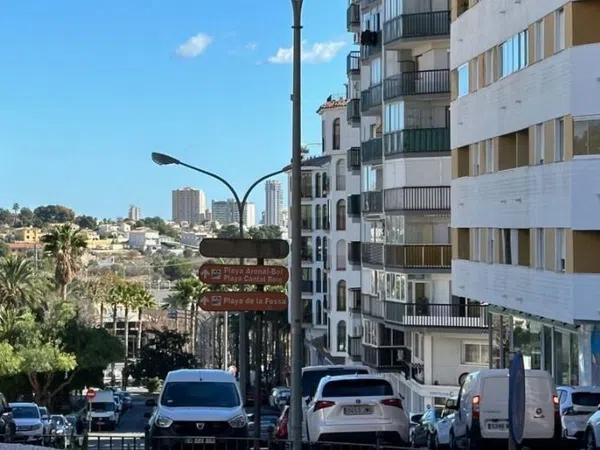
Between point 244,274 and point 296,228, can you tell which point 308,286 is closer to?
point 244,274

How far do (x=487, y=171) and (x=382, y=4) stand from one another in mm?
17413

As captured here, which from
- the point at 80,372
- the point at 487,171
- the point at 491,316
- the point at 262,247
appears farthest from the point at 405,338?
the point at 262,247

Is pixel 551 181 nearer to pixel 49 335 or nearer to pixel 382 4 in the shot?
pixel 382 4

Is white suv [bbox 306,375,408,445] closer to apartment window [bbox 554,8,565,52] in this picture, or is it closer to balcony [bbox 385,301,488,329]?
apartment window [bbox 554,8,565,52]

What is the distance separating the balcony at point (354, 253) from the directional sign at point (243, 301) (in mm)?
43866

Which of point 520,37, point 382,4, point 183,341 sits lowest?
point 183,341

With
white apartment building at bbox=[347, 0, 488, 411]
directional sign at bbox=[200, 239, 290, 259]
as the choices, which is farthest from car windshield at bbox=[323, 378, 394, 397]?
white apartment building at bbox=[347, 0, 488, 411]

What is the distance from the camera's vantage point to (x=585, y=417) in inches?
990

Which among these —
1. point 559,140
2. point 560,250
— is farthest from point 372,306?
point 559,140

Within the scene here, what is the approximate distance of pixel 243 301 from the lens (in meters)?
21.2

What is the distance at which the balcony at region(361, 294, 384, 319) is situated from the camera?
5694 cm

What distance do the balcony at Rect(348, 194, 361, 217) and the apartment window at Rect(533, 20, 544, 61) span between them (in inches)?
1126

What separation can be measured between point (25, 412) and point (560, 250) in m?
15.1

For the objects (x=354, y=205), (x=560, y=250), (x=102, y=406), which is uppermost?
(x=354, y=205)
